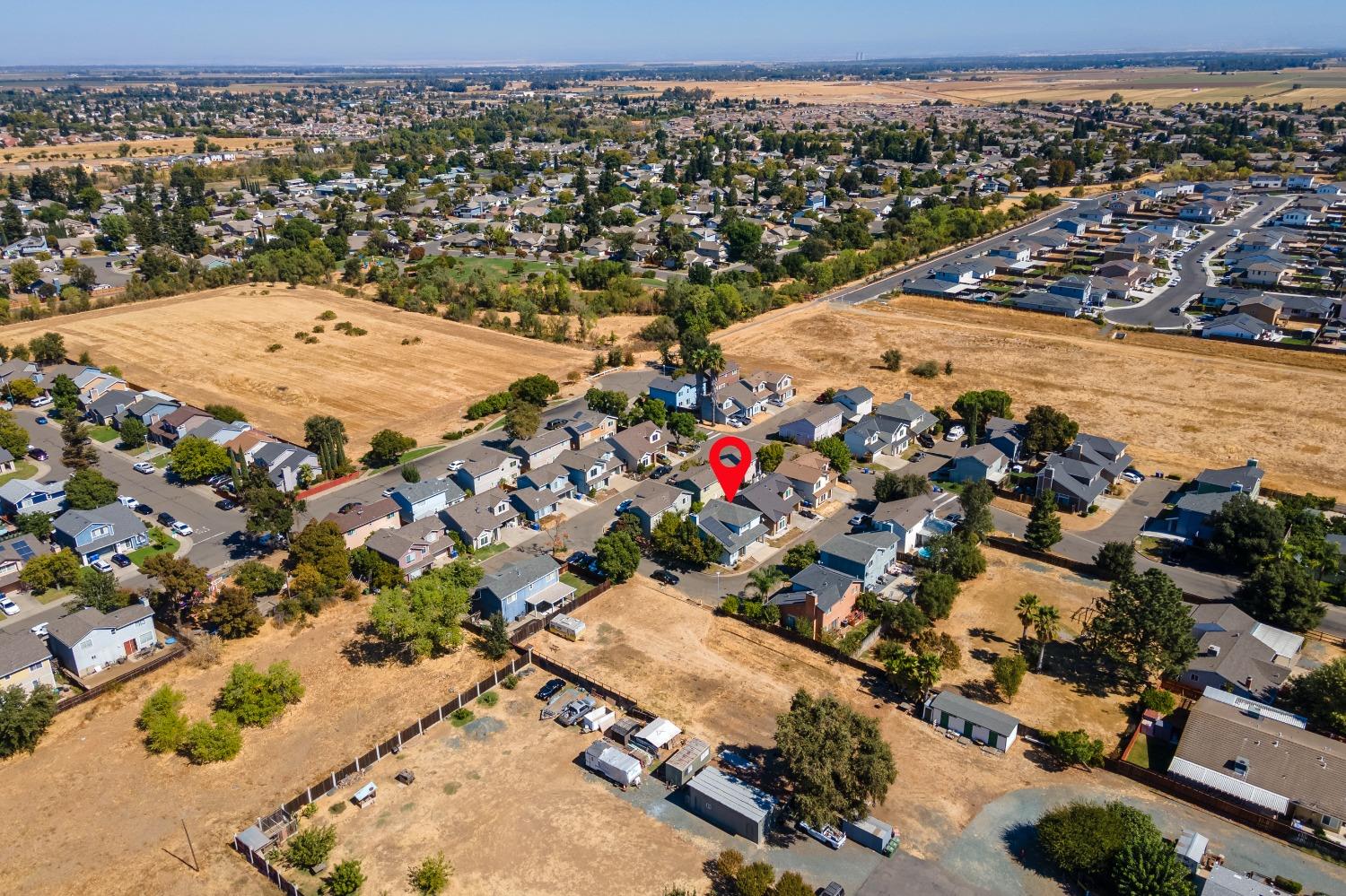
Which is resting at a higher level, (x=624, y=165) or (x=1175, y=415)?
(x=624, y=165)

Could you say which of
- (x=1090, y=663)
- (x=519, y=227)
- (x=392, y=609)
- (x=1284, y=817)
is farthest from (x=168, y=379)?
(x=1284, y=817)

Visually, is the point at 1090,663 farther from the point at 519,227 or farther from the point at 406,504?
the point at 519,227

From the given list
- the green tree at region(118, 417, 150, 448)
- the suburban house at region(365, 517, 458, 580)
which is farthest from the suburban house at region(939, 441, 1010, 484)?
the green tree at region(118, 417, 150, 448)

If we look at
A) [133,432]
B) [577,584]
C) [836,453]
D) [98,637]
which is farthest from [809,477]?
[133,432]

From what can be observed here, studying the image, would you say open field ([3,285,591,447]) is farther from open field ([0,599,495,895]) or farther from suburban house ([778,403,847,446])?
open field ([0,599,495,895])

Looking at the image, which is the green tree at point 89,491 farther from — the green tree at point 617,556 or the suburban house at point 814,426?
the suburban house at point 814,426
